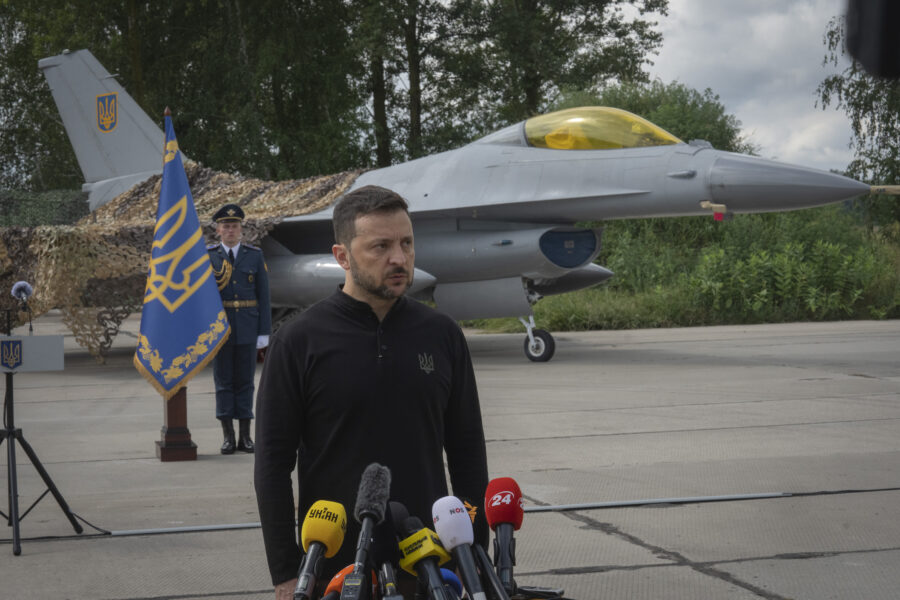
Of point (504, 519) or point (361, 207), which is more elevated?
point (361, 207)

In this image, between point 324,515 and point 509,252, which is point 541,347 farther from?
point 324,515

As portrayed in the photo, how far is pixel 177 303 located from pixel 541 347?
6.83 m

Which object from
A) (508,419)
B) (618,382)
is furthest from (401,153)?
(508,419)

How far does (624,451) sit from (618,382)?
380cm

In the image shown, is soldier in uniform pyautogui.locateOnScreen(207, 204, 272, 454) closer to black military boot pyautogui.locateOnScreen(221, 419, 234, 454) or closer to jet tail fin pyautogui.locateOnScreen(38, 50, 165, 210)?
black military boot pyautogui.locateOnScreen(221, 419, 234, 454)

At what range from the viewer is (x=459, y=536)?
1962 mm

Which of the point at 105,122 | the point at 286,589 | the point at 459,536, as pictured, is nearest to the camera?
the point at 459,536

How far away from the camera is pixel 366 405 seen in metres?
2.43

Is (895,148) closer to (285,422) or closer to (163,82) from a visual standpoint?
(163,82)

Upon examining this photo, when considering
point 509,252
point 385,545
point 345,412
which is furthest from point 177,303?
point 509,252

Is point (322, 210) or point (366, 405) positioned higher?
point (322, 210)

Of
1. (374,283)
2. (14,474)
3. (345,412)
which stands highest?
(374,283)

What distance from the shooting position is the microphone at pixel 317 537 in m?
1.98

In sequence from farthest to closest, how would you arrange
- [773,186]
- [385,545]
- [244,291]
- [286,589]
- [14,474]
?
[773,186] → [244,291] → [14,474] → [286,589] → [385,545]
